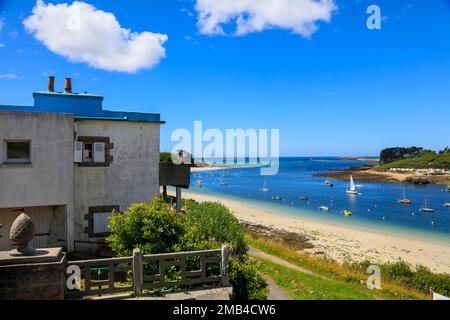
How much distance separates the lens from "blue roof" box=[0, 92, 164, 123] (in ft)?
62.7

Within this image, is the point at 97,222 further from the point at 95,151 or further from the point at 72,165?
the point at 95,151

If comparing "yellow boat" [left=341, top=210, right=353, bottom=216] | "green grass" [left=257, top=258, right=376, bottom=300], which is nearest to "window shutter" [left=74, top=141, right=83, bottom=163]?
"green grass" [left=257, top=258, right=376, bottom=300]

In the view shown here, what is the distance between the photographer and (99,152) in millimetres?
17656

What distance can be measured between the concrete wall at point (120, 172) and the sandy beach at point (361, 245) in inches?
888

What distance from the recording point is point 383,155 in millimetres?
199000

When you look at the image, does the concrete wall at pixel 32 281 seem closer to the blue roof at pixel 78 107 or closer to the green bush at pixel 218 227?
the green bush at pixel 218 227

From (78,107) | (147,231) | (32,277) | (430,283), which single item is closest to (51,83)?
(78,107)

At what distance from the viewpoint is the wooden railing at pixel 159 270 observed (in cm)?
893

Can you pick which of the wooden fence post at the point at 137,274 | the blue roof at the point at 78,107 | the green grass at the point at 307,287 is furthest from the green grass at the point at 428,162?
the wooden fence post at the point at 137,274

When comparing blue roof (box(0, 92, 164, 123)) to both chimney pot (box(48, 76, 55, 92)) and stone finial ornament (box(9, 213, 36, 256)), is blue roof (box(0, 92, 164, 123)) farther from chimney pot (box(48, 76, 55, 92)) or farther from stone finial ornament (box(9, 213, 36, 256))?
stone finial ornament (box(9, 213, 36, 256))

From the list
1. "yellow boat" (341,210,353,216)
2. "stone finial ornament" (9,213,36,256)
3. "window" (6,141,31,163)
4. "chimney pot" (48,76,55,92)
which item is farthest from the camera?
"yellow boat" (341,210,353,216)
